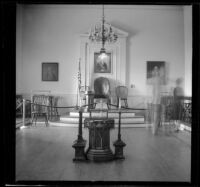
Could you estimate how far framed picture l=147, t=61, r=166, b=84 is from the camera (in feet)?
19.6

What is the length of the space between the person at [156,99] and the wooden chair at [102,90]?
112 centimetres

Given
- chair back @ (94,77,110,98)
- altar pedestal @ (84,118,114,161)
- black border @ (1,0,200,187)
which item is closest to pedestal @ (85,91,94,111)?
chair back @ (94,77,110,98)

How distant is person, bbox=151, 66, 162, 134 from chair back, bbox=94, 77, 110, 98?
3.89 ft

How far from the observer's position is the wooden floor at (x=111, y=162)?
13.3 ft

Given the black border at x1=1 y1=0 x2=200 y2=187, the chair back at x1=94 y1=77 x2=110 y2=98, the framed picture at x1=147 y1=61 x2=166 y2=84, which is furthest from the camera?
the chair back at x1=94 y1=77 x2=110 y2=98

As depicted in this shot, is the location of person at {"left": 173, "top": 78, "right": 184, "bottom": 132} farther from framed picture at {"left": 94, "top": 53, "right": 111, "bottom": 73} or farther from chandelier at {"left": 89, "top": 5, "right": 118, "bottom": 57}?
chandelier at {"left": 89, "top": 5, "right": 118, "bottom": 57}

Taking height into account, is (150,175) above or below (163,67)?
below

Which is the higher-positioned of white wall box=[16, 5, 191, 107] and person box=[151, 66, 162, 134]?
white wall box=[16, 5, 191, 107]

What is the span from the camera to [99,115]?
20.2 ft

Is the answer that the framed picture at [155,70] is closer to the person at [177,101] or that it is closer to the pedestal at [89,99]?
the person at [177,101]
